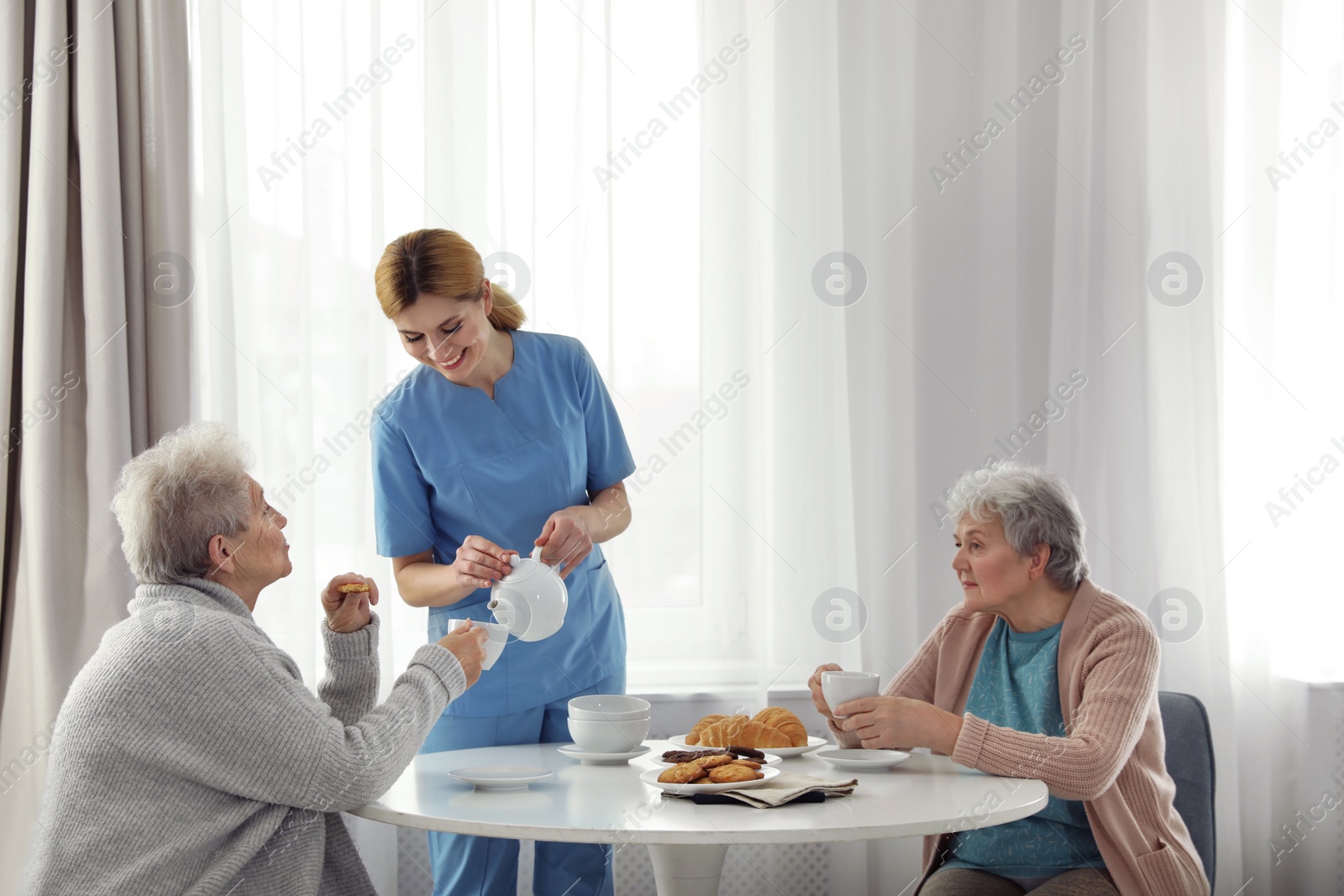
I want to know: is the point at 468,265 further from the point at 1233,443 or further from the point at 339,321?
the point at 1233,443

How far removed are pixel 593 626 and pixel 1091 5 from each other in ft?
6.84

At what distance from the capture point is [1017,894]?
1.67 meters

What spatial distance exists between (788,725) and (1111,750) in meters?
0.47

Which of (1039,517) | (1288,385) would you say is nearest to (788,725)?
(1039,517)

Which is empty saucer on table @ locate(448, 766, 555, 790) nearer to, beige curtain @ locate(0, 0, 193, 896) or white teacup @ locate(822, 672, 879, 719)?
white teacup @ locate(822, 672, 879, 719)

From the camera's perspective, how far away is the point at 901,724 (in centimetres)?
161

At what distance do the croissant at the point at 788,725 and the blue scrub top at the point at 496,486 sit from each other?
1.21 feet

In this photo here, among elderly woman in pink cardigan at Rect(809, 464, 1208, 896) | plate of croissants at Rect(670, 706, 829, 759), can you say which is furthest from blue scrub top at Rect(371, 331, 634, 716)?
elderly woman in pink cardigan at Rect(809, 464, 1208, 896)

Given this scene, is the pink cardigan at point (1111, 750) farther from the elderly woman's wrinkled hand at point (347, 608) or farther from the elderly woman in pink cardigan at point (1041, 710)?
the elderly woman's wrinkled hand at point (347, 608)

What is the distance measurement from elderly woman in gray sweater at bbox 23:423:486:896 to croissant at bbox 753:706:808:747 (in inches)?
21.9

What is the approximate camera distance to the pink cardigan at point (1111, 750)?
1537 millimetres

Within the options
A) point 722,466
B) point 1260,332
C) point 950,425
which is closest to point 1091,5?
point 1260,332

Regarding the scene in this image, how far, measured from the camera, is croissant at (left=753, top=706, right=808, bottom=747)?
1.71m

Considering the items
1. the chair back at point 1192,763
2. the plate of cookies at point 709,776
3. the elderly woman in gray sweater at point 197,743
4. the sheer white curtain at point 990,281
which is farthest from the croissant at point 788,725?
the sheer white curtain at point 990,281
